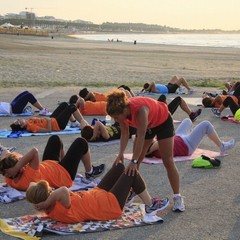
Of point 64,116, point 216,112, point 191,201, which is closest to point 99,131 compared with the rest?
point 64,116

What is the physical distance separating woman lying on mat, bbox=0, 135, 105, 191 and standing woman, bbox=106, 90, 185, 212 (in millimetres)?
906

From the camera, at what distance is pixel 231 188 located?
6.56 metres

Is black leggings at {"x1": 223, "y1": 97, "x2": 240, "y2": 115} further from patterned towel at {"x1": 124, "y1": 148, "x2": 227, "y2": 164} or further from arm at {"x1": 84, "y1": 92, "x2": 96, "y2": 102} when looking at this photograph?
arm at {"x1": 84, "y1": 92, "x2": 96, "y2": 102}

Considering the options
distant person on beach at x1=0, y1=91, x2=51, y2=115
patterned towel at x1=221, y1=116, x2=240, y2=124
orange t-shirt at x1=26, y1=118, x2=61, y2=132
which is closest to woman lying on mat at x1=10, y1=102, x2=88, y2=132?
orange t-shirt at x1=26, y1=118, x2=61, y2=132

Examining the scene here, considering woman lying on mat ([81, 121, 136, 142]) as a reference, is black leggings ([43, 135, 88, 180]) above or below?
above

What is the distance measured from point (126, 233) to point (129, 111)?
50.6 inches

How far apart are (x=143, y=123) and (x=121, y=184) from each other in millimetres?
725

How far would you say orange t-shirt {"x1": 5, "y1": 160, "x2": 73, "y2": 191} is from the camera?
6016 millimetres

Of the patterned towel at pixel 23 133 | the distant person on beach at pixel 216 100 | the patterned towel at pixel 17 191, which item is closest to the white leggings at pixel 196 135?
the patterned towel at pixel 17 191

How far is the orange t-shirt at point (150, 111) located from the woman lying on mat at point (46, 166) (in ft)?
4.34

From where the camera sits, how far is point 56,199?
5012mm

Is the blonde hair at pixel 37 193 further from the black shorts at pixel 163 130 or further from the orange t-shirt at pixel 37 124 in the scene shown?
the orange t-shirt at pixel 37 124

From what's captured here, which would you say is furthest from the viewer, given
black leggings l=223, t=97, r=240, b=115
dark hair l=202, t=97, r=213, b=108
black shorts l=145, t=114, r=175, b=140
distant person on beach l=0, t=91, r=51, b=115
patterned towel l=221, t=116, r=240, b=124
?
dark hair l=202, t=97, r=213, b=108

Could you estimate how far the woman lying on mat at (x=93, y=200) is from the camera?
4.96 m
